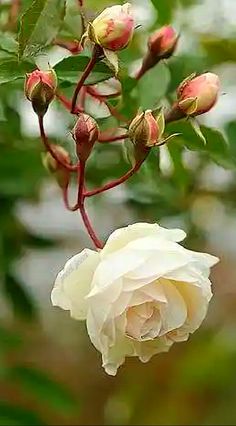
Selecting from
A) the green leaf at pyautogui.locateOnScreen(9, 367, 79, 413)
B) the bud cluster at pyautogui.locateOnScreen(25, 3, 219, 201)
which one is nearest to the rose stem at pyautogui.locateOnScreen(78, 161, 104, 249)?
the bud cluster at pyautogui.locateOnScreen(25, 3, 219, 201)

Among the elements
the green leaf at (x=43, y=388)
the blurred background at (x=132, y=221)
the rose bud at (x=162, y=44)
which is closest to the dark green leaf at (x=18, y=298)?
the blurred background at (x=132, y=221)

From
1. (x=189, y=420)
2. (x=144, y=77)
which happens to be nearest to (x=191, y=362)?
(x=189, y=420)

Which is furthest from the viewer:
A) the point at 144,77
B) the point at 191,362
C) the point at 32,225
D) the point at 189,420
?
the point at 189,420

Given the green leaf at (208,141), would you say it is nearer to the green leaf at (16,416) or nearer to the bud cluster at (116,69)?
the bud cluster at (116,69)

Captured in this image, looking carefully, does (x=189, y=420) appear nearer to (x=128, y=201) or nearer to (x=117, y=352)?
(x=128, y=201)

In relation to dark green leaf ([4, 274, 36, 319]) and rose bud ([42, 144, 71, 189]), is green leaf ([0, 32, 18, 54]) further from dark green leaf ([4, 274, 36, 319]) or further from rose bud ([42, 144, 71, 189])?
dark green leaf ([4, 274, 36, 319])

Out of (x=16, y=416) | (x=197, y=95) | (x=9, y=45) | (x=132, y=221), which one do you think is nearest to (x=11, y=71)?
(x=9, y=45)

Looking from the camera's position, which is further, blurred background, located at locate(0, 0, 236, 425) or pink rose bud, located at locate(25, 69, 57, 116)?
blurred background, located at locate(0, 0, 236, 425)
